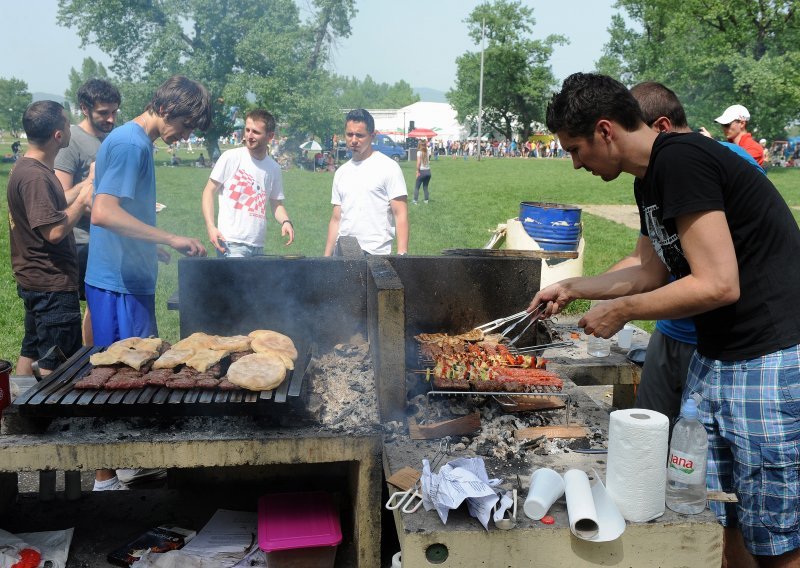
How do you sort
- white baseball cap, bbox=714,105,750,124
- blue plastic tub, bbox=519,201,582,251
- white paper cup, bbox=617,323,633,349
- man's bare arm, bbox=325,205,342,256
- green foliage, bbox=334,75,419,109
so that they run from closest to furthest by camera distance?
white paper cup, bbox=617,323,633,349, man's bare arm, bbox=325,205,342,256, blue plastic tub, bbox=519,201,582,251, white baseball cap, bbox=714,105,750,124, green foliage, bbox=334,75,419,109

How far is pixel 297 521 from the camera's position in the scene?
3.35 m

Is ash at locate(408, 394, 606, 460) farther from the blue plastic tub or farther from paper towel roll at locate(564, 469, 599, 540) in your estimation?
the blue plastic tub

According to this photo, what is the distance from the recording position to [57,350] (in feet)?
11.9

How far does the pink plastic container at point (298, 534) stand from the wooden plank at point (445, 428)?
0.77 metres

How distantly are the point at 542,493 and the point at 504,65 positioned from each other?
65698mm

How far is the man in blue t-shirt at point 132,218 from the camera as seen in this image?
3.63 meters

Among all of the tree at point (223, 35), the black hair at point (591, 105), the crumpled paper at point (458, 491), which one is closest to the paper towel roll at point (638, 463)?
the crumpled paper at point (458, 491)

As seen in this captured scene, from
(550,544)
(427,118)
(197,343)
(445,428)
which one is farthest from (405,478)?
(427,118)

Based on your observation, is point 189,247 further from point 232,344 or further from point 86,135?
point 86,135

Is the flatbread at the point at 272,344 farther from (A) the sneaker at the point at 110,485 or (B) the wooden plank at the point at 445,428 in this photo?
(A) the sneaker at the point at 110,485

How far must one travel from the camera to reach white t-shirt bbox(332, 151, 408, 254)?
17.4 ft

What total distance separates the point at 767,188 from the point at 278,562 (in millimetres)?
2753

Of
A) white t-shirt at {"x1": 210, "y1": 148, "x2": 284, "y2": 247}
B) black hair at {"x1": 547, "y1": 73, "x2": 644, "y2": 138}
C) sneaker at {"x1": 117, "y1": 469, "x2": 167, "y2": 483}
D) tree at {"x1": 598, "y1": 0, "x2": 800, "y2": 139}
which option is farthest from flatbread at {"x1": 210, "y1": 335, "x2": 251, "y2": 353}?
tree at {"x1": 598, "y1": 0, "x2": 800, "y2": 139}

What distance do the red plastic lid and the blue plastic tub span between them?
147 inches
